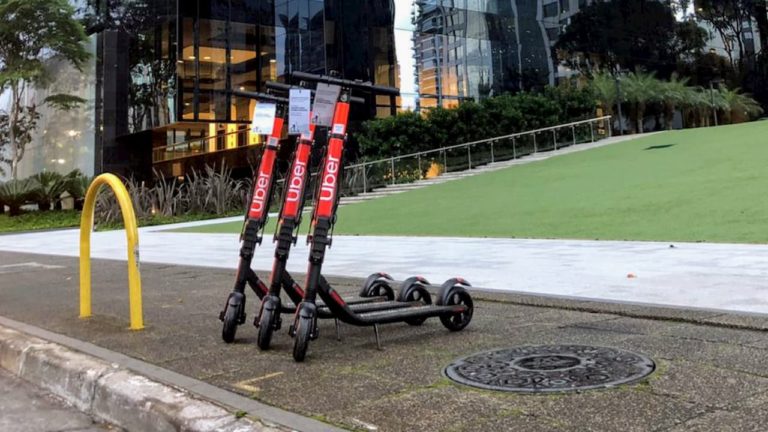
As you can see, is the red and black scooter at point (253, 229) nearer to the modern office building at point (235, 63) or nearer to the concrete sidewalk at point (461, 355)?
the concrete sidewalk at point (461, 355)

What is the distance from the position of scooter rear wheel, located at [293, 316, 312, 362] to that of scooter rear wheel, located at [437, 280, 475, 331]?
122cm

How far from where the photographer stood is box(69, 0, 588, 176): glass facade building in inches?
1075

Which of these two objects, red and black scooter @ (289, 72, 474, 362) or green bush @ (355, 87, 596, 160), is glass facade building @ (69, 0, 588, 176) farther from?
red and black scooter @ (289, 72, 474, 362)

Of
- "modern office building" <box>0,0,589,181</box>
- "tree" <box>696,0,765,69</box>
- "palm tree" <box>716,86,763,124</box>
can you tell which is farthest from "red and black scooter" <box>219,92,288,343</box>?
"tree" <box>696,0,765,69</box>

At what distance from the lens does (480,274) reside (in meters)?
7.73

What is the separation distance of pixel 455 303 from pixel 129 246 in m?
2.66

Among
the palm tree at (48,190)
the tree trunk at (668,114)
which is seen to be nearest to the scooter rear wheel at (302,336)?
the palm tree at (48,190)

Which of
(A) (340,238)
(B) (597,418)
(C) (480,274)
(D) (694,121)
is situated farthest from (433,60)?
(B) (597,418)

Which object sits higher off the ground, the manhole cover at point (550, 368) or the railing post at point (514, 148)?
the railing post at point (514, 148)

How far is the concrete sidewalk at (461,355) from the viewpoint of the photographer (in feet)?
9.98

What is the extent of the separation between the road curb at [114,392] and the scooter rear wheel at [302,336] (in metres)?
0.76

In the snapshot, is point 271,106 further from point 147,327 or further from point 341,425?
point 341,425

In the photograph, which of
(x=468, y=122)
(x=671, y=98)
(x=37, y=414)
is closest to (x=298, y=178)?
(x=37, y=414)

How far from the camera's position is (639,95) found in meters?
34.8
